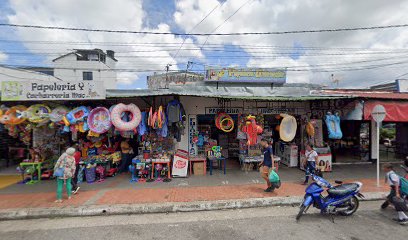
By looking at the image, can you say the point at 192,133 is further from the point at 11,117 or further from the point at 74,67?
the point at 74,67

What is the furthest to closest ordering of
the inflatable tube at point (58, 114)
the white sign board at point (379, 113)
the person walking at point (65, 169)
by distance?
the inflatable tube at point (58, 114) → the white sign board at point (379, 113) → the person walking at point (65, 169)

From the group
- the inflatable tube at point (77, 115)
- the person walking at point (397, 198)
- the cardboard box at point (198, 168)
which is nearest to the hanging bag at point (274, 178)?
the person walking at point (397, 198)

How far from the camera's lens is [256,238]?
12.7 feet

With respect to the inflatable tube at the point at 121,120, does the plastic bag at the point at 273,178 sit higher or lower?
lower

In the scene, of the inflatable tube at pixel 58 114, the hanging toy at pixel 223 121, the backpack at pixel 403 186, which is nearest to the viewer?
the backpack at pixel 403 186

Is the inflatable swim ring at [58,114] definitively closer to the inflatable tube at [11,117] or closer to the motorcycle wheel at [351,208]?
the inflatable tube at [11,117]

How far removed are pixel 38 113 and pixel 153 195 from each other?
17.7 feet

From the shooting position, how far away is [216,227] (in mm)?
4355

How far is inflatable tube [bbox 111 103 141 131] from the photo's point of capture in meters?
6.93

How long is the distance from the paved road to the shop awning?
14.3 feet

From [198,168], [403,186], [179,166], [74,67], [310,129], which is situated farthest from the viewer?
[74,67]

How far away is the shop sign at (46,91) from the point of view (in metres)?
7.05

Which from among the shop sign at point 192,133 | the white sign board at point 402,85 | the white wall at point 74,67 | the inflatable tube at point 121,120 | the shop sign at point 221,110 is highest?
the white wall at point 74,67

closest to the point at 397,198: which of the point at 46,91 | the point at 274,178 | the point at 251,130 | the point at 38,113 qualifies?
the point at 274,178
